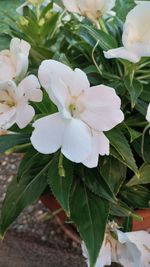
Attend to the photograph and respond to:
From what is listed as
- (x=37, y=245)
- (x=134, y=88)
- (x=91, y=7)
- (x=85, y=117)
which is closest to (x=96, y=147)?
(x=85, y=117)

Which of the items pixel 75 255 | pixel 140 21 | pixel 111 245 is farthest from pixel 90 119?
pixel 75 255

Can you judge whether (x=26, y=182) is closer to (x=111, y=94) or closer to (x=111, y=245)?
(x=111, y=245)

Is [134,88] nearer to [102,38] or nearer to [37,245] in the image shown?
[102,38]

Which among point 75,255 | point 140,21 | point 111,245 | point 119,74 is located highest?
point 140,21

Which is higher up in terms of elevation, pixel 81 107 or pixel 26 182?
pixel 81 107

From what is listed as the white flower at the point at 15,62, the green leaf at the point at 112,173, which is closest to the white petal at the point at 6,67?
the white flower at the point at 15,62

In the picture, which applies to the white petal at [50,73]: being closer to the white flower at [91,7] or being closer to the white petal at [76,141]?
the white petal at [76,141]

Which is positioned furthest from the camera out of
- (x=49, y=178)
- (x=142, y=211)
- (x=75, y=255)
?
(x=75, y=255)
